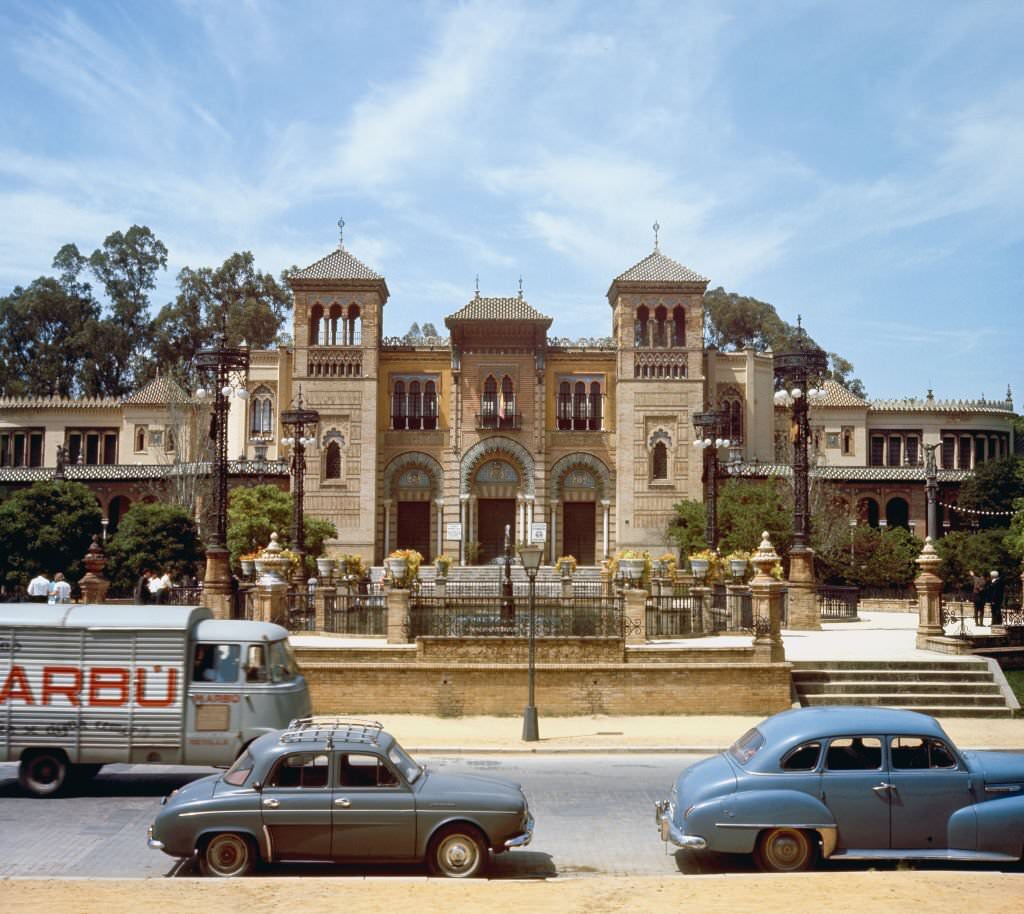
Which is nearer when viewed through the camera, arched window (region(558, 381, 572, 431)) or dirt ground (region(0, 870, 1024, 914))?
dirt ground (region(0, 870, 1024, 914))

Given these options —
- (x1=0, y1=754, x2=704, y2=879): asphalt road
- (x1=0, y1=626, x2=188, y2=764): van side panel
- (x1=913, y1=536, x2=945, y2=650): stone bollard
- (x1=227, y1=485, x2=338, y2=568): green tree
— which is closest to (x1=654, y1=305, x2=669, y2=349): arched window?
(x1=227, y1=485, x2=338, y2=568): green tree

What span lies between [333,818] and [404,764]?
0.78 m

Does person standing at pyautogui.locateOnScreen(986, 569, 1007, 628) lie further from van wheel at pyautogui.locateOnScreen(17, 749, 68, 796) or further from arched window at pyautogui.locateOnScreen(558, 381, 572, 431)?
arched window at pyautogui.locateOnScreen(558, 381, 572, 431)

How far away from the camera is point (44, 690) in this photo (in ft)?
42.5

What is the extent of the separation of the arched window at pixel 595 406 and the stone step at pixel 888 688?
3191 centimetres

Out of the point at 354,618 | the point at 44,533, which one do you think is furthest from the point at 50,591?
the point at 44,533

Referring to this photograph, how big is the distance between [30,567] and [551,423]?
23.4 metres

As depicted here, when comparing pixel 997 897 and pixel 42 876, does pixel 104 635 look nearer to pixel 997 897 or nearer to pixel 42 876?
pixel 42 876

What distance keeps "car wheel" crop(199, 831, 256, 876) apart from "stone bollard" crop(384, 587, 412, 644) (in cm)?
1191

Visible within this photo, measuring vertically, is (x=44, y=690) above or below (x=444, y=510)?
below

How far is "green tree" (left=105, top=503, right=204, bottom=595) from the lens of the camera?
1378 inches

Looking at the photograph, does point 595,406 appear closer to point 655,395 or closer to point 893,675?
point 655,395

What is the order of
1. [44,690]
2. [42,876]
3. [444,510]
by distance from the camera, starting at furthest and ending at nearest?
[444,510]
[44,690]
[42,876]

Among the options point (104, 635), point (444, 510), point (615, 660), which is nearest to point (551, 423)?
point (444, 510)
